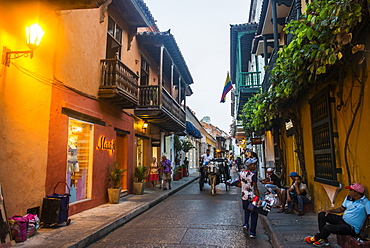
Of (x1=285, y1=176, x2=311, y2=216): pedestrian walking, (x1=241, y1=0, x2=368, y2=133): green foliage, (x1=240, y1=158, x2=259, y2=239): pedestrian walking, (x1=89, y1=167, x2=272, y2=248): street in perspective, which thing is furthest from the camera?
(x1=285, y1=176, x2=311, y2=216): pedestrian walking

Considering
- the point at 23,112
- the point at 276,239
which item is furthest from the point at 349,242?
the point at 23,112

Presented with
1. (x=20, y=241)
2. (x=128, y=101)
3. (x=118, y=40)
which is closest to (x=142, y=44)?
(x=118, y=40)

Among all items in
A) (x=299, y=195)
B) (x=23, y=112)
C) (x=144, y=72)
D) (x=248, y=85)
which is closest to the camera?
(x=23, y=112)

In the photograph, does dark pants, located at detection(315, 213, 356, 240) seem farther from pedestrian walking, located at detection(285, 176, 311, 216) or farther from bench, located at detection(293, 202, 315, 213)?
bench, located at detection(293, 202, 315, 213)

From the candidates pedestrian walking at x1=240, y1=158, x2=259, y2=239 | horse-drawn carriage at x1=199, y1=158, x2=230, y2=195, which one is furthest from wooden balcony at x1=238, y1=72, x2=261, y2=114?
pedestrian walking at x1=240, y1=158, x2=259, y2=239

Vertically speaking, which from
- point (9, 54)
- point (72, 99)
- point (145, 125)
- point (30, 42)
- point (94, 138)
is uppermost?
point (30, 42)

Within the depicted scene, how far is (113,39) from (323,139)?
26.6ft

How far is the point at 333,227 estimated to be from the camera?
171 inches

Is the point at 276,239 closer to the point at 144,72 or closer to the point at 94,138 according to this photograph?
the point at 94,138

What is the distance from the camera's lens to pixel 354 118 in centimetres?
489

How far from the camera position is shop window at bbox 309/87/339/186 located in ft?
19.7

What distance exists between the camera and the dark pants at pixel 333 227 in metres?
4.19

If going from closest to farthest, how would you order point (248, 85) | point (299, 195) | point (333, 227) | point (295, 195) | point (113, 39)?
point (333, 227)
point (299, 195)
point (295, 195)
point (113, 39)
point (248, 85)

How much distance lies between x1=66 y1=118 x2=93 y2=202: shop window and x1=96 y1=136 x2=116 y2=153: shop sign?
423mm
